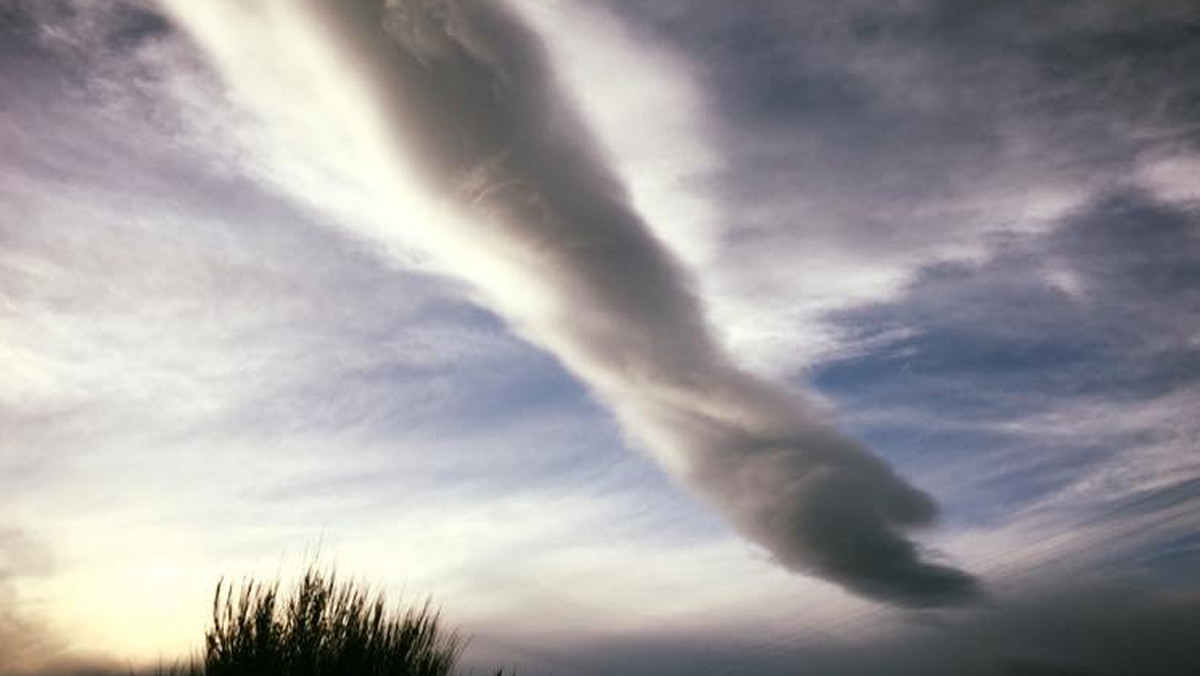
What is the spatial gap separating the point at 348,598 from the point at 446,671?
2.85m

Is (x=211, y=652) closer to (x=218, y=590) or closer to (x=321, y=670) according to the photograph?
(x=218, y=590)

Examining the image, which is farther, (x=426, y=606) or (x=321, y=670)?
(x=426, y=606)

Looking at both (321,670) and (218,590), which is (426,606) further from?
(218,590)

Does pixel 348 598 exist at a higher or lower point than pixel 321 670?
higher

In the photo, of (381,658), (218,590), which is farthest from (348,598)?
(218,590)

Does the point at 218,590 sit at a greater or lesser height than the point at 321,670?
greater

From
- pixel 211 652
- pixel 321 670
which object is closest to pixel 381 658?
pixel 321 670

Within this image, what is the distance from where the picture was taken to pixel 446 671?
17.7 metres

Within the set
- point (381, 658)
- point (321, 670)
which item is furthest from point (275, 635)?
point (381, 658)

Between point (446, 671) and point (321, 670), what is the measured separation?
114 inches

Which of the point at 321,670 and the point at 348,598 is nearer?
the point at 321,670

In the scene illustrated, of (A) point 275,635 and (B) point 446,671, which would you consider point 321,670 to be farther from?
(B) point 446,671

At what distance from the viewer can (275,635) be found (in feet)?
52.5

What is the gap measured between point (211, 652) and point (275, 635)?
4.03ft
